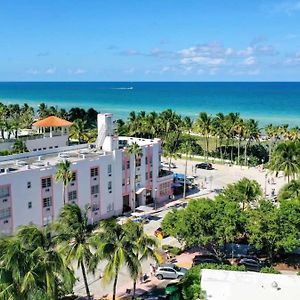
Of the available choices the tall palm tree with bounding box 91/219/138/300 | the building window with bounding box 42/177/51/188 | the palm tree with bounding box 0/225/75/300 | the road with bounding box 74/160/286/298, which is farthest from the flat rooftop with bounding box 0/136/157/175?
the palm tree with bounding box 0/225/75/300

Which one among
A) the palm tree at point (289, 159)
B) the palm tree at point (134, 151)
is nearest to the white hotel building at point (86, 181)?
the palm tree at point (134, 151)

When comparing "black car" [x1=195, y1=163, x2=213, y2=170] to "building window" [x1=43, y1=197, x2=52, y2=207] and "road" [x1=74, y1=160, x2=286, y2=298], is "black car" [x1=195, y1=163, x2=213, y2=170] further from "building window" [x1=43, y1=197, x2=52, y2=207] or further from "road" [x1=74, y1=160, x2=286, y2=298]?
"building window" [x1=43, y1=197, x2=52, y2=207]

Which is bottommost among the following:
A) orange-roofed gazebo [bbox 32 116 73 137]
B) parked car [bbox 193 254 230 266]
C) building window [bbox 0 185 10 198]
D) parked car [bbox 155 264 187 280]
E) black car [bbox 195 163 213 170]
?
parked car [bbox 155 264 187 280]

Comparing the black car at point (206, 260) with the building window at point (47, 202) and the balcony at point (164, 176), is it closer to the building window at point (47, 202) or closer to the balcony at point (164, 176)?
the building window at point (47, 202)

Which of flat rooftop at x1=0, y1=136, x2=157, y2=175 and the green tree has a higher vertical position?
flat rooftop at x1=0, y1=136, x2=157, y2=175

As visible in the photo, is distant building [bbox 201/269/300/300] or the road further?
the road


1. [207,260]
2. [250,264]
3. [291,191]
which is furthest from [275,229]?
[291,191]

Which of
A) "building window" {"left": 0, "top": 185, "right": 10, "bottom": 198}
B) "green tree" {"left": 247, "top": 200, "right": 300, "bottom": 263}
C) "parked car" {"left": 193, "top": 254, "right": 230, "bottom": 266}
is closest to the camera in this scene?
"green tree" {"left": 247, "top": 200, "right": 300, "bottom": 263}
